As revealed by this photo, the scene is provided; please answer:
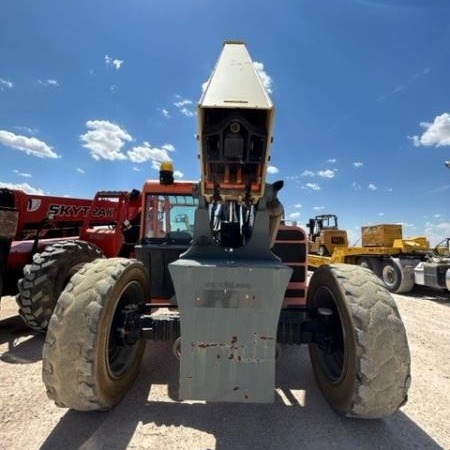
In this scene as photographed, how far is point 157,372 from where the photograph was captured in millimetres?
3979

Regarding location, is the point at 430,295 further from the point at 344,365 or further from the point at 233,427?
the point at 233,427

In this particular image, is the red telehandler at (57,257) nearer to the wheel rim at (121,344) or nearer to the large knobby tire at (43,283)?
the large knobby tire at (43,283)

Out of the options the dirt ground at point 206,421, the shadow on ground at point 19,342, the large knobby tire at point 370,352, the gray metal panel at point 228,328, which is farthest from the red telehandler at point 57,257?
the large knobby tire at point 370,352

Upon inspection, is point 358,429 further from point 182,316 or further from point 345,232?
point 345,232

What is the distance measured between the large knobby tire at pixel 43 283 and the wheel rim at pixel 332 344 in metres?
3.63

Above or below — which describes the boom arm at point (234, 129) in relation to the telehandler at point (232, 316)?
above

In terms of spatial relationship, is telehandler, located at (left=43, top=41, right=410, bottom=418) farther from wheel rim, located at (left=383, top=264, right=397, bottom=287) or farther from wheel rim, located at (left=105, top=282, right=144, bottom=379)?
wheel rim, located at (left=383, top=264, right=397, bottom=287)

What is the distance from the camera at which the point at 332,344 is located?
10.3 ft

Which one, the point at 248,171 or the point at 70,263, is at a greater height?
the point at 248,171

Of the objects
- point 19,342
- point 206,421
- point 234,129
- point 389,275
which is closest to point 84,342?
point 206,421

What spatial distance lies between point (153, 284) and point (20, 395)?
188 centimetres

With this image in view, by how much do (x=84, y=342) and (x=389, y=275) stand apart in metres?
11.7

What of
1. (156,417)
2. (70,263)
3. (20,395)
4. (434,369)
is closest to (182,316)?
(156,417)

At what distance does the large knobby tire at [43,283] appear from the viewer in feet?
15.6
